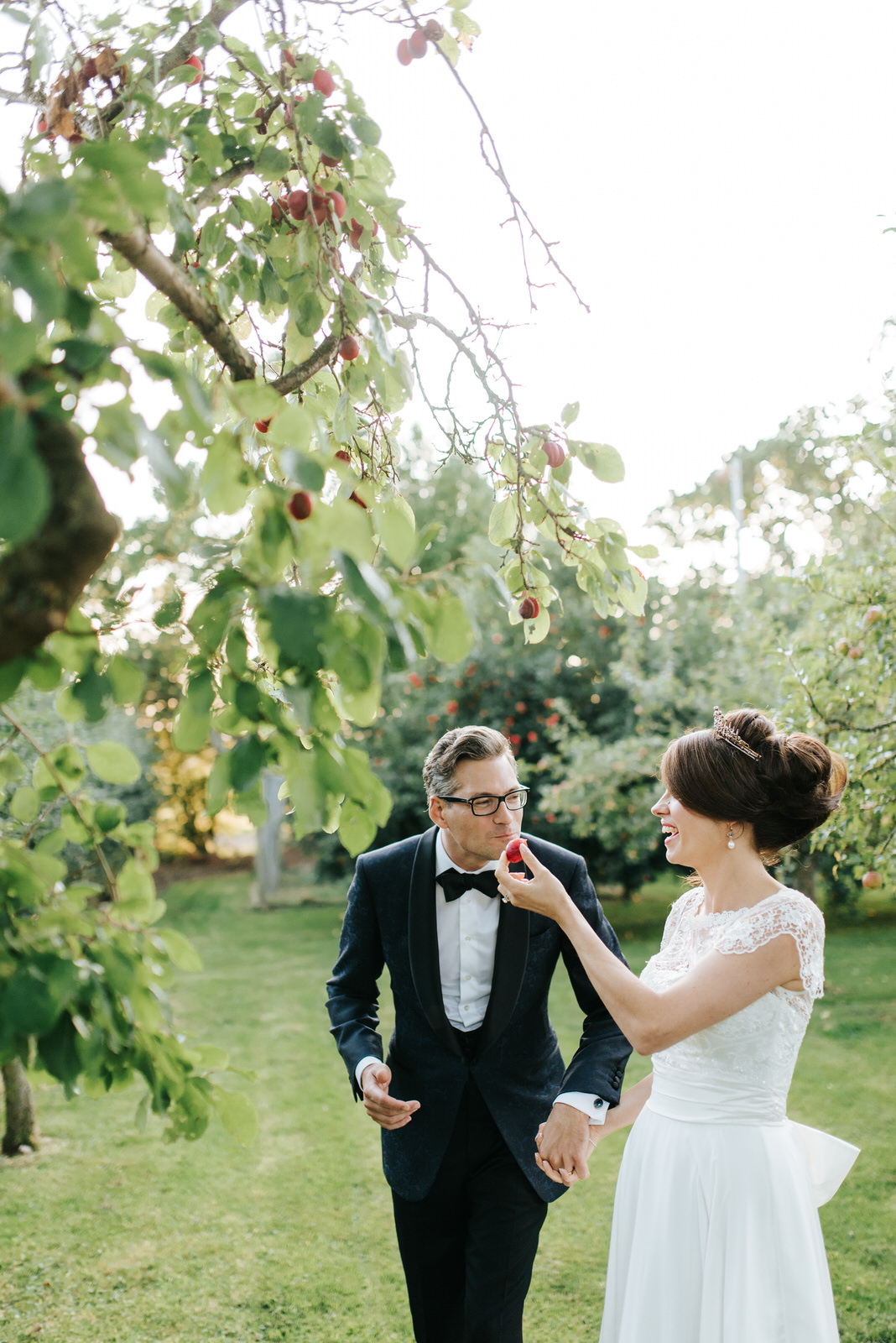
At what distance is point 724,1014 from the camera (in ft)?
6.88

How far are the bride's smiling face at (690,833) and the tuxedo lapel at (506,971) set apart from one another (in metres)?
0.51

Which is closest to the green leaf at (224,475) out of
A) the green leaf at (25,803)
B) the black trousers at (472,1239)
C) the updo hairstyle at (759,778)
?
the green leaf at (25,803)

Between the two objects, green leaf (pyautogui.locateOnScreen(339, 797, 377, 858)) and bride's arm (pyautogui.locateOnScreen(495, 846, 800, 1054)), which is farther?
bride's arm (pyautogui.locateOnScreen(495, 846, 800, 1054))

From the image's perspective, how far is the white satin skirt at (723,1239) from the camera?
2.11m

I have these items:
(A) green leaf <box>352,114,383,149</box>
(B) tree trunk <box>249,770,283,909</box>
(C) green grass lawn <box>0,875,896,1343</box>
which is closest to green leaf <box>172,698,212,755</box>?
(A) green leaf <box>352,114,383,149</box>

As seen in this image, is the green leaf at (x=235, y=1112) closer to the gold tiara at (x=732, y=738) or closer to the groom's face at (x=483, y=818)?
the groom's face at (x=483, y=818)

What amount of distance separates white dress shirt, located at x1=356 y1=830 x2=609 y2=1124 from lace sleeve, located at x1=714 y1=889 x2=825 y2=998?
2.40 ft

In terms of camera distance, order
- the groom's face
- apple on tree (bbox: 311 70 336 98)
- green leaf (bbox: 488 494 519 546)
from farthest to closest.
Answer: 1. the groom's face
2. green leaf (bbox: 488 494 519 546)
3. apple on tree (bbox: 311 70 336 98)

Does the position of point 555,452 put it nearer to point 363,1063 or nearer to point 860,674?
point 363,1063

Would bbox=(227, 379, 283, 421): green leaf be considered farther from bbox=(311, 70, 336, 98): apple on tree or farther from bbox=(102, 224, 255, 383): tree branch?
bbox=(311, 70, 336, 98): apple on tree

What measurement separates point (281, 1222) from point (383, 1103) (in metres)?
2.78

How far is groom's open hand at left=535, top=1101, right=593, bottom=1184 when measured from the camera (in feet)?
7.52

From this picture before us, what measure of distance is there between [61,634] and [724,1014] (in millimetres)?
1676

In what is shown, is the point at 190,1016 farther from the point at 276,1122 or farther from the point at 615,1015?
the point at 615,1015
